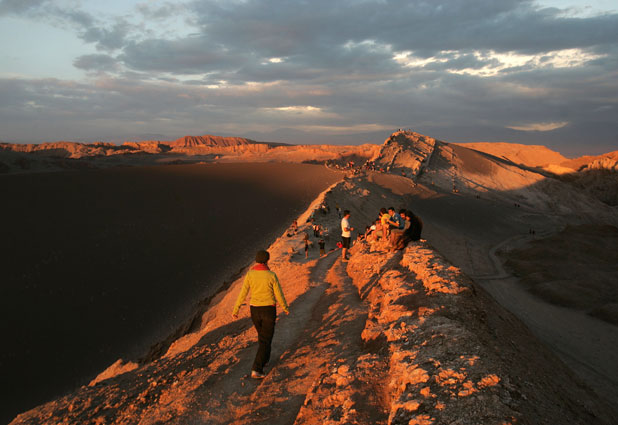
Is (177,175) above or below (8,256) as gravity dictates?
above

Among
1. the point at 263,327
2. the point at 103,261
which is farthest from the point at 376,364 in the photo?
the point at 103,261

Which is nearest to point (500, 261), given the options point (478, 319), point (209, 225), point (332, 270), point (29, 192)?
point (332, 270)

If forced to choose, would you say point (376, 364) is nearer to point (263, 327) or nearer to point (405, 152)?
point (263, 327)

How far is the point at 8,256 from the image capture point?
17953 millimetres

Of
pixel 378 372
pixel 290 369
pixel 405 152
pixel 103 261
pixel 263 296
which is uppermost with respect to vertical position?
pixel 405 152

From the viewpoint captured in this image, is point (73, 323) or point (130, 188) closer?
point (73, 323)

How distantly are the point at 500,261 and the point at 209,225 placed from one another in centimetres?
2272

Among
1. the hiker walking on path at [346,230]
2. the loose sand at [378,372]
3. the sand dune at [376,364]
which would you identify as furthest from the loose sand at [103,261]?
the hiker walking on path at [346,230]

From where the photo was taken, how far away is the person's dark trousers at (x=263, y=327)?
5.55m

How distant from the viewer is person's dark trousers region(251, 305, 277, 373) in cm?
555

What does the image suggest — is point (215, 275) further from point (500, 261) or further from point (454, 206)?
point (454, 206)

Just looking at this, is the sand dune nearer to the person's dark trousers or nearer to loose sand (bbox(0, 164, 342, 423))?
the person's dark trousers

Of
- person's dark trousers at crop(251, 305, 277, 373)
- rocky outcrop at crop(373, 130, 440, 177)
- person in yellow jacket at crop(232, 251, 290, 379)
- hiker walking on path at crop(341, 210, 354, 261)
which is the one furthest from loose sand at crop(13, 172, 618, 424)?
rocky outcrop at crop(373, 130, 440, 177)

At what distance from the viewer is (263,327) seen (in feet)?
18.4
